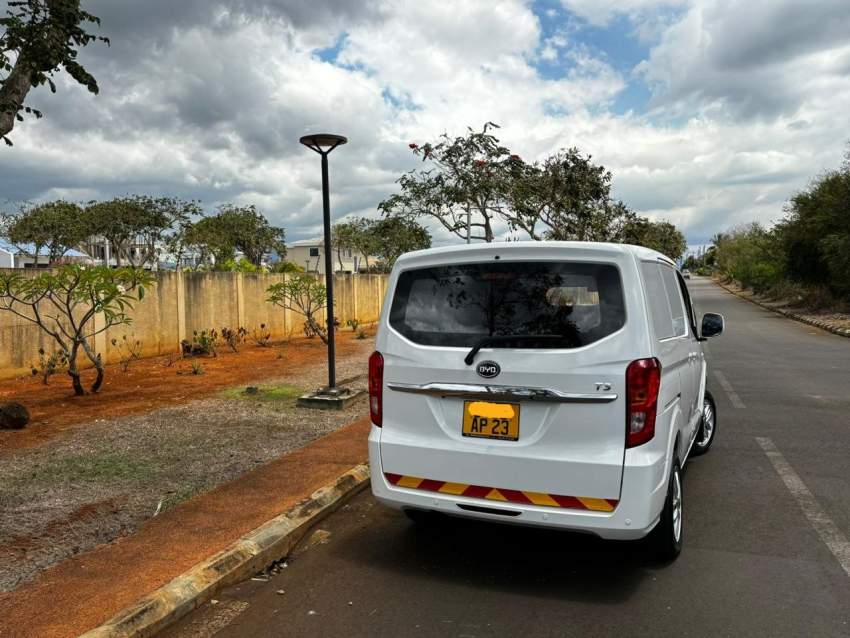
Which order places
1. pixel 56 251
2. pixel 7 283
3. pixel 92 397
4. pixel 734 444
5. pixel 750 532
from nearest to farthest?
pixel 750 532 < pixel 734 444 < pixel 7 283 < pixel 92 397 < pixel 56 251

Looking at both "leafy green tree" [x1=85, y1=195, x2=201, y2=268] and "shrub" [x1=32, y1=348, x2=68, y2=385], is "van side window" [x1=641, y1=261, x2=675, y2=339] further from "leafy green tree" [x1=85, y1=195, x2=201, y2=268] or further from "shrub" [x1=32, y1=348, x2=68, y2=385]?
"leafy green tree" [x1=85, y1=195, x2=201, y2=268]

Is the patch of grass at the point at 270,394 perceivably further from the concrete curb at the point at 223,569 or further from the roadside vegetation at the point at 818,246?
the roadside vegetation at the point at 818,246

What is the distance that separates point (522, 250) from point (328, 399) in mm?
5296

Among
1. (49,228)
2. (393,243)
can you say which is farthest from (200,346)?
(393,243)

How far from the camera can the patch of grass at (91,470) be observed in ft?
18.1

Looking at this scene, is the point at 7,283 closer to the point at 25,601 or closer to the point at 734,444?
the point at 25,601

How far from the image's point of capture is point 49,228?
4362cm

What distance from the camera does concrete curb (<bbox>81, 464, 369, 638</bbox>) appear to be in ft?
10.4

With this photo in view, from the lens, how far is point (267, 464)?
600 centimetres

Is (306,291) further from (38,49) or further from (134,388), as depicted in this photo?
(38,49)

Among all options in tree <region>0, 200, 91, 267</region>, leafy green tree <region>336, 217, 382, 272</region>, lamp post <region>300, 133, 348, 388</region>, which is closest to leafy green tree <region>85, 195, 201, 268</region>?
tree <region>0, 200, 91, 267</region>

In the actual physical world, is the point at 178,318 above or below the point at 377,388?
above

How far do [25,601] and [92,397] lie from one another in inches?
245

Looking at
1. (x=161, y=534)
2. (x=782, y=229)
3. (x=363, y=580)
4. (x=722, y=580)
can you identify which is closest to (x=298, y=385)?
(x=161, y=534)
